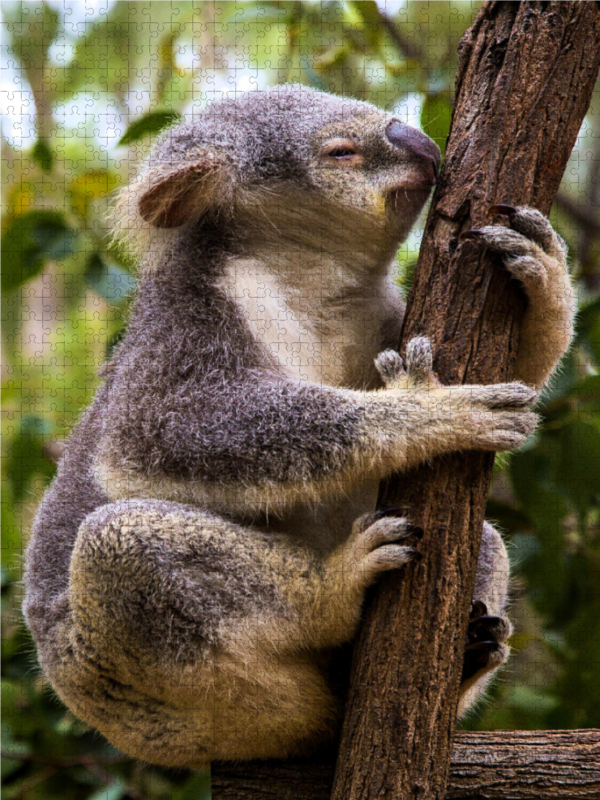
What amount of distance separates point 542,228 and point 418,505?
2.73 feet

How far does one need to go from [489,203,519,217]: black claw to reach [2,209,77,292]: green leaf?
2.00m

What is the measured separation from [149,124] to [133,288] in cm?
66

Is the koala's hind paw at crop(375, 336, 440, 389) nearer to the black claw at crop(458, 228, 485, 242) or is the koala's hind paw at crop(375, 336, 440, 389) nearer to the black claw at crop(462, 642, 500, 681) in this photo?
the black claw at crop(458, 228, 485, 242)

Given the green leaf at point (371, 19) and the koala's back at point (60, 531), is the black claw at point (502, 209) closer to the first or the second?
the koala's back at point (60, 531)

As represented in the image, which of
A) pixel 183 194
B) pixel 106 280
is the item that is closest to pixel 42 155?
pixel 106 280

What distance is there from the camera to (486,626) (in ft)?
8.41

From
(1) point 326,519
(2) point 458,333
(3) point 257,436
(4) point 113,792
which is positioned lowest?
(4) point 113,792

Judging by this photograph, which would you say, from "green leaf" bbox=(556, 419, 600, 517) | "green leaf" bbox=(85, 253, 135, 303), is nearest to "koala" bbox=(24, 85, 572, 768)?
"green leaf" bbox=(85, 253, 135, 303)

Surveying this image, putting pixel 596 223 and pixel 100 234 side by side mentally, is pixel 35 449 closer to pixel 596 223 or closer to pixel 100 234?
pixel 100 234

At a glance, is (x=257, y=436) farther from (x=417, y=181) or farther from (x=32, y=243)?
(x=32, y=243)

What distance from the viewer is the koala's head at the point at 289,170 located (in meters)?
2.75

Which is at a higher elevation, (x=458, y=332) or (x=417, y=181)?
(x=417, y=181)

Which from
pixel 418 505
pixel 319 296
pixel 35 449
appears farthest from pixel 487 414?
pixel 35 449

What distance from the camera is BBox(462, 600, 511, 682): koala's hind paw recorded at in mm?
2518
